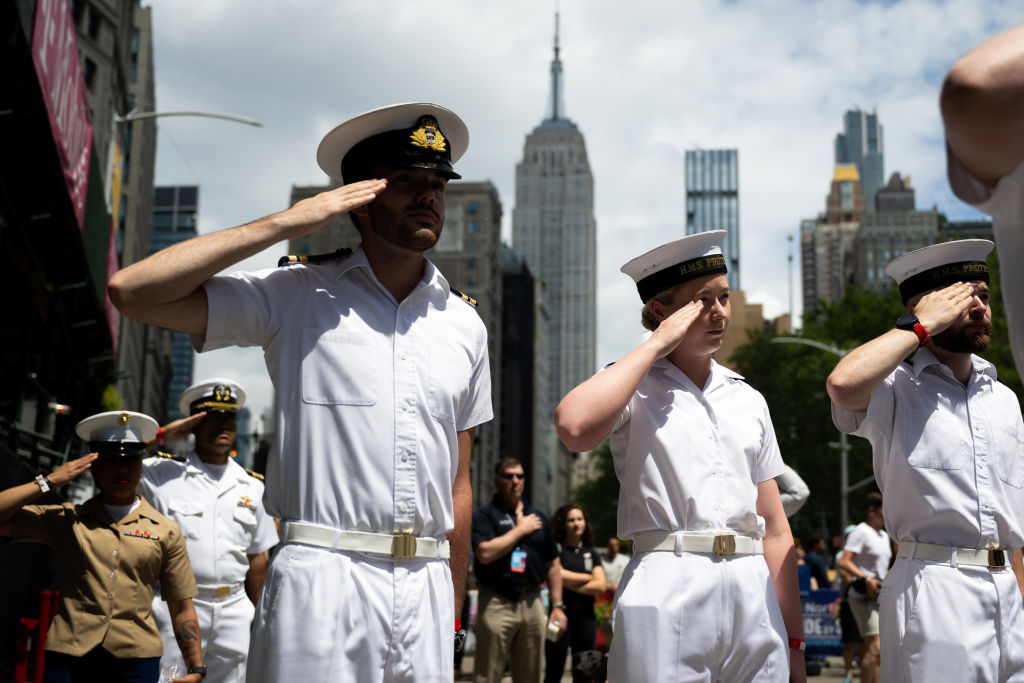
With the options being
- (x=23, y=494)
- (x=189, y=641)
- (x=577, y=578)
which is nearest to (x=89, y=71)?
(x=577, y=578)

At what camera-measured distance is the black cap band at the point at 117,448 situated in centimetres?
673

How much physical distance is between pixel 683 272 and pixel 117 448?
12.4ft

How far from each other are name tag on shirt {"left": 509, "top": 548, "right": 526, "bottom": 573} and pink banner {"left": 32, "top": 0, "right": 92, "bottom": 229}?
19.7 ft

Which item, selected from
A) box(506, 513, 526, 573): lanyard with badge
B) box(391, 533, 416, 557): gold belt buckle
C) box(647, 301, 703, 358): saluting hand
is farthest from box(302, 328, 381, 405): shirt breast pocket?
box(506, 513, 526, 573): lanyard with badge

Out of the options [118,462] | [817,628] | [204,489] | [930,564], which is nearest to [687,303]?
[930,564]

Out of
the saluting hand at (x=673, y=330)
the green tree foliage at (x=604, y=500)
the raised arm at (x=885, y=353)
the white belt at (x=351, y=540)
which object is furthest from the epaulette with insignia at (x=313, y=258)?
the green tree foliage at (x=604, y=500)

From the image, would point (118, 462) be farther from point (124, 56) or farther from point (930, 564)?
point (124, 56)

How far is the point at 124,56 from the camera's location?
57.4m

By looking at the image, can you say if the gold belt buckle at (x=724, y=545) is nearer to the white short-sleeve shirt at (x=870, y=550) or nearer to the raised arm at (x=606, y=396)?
the raised arm at (x=606, y=396)

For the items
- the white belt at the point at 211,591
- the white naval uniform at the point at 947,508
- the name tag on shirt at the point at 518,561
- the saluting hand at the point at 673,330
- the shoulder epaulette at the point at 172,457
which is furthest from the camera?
the name tag on shirt at the point at 518,561

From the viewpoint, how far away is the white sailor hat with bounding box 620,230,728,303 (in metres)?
4.59

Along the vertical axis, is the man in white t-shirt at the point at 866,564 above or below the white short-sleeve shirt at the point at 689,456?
below

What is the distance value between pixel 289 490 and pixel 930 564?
8.44ft

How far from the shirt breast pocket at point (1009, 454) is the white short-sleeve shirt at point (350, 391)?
7.68ft
